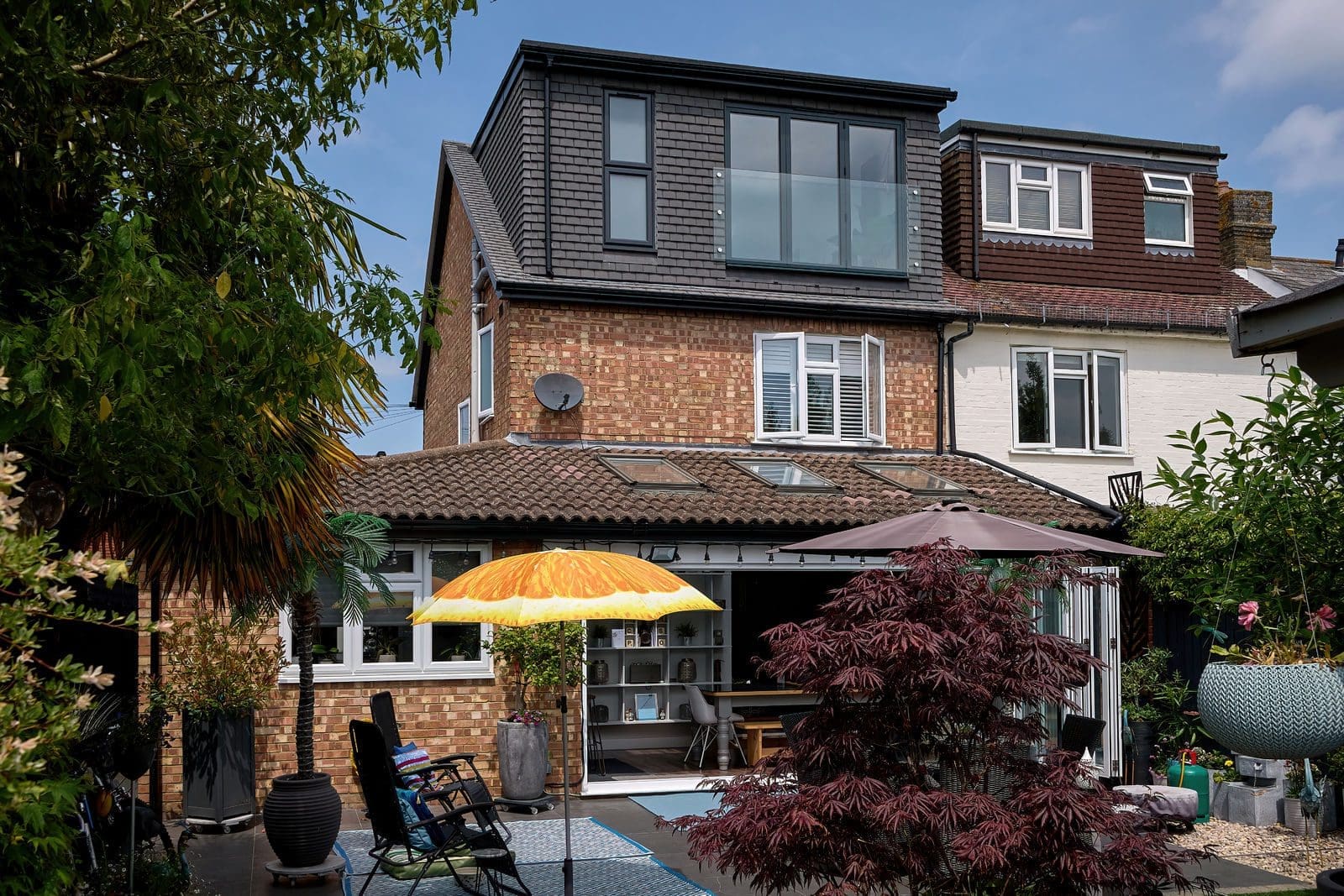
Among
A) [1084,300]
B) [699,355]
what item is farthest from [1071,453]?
[699,355]

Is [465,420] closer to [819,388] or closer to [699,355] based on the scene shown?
[699,355]

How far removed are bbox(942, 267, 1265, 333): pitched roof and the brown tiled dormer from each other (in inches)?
7.4

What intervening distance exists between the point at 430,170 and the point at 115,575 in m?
17.3

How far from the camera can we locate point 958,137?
17359mm

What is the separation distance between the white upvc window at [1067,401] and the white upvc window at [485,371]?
6859 mm

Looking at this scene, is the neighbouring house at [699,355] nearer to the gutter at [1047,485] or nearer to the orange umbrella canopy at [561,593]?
the gutter at [1047,485]

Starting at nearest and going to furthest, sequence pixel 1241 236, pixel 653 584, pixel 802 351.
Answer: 1. pixel 653 584
2. pixel 802 351
3. pixel 1241 236

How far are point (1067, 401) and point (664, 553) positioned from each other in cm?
672

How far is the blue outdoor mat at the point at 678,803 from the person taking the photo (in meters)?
11.9

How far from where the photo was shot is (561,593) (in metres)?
7.40

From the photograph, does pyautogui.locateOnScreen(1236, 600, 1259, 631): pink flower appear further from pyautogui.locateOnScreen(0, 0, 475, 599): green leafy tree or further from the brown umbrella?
pyautogui.locateOnScreen(0, 0, 475, 599): green leafy tree

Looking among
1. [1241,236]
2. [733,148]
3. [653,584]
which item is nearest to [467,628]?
[653,584]

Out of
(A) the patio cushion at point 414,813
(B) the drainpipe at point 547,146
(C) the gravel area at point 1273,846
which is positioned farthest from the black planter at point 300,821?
(B) the drainpipe at point 547,146

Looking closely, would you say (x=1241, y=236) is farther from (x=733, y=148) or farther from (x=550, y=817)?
(x=550, y=817)
